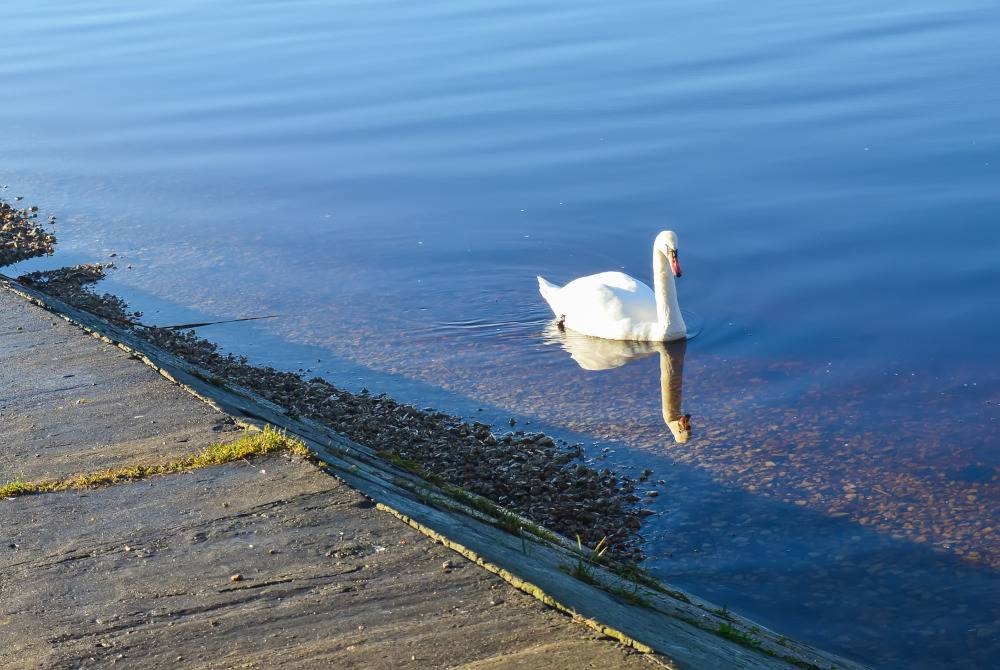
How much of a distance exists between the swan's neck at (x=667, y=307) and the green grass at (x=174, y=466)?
19.6 feet

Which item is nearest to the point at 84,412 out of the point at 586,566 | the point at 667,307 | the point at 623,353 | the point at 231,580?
the point at 231,580

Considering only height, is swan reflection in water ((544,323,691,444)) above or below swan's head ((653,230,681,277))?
below

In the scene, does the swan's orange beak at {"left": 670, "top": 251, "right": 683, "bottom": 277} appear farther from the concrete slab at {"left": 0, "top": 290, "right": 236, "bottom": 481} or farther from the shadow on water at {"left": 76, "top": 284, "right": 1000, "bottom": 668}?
the concrete slab at {"left": 0, "top": 290, "right": 236, "bottom": 481}

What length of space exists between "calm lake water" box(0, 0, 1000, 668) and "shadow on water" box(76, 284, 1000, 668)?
25 mm

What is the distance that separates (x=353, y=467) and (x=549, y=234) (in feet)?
28.6

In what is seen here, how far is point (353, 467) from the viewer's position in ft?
21.9

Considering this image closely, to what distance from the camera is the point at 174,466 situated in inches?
248

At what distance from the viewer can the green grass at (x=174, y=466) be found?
6125mm

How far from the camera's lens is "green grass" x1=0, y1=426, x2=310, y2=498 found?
6.12 meters

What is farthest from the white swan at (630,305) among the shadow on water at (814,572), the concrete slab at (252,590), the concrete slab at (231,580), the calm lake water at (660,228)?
the concrete slab at (252,590)

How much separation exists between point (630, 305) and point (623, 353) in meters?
0.48

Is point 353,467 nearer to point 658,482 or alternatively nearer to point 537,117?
point 658,482

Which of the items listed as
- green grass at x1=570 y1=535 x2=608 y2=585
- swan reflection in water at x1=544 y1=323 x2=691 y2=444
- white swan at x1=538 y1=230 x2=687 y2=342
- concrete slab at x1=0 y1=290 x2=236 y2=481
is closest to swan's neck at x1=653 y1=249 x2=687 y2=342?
white swan at x1=538 y1=230 x2=687 y2=342

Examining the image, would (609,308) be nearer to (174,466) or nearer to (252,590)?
(174,466)
